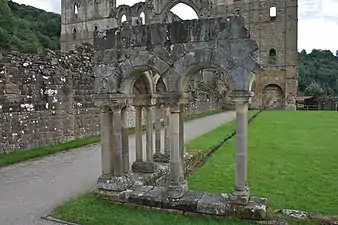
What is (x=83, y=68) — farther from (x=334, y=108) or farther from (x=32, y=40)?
(x=334, y=108)

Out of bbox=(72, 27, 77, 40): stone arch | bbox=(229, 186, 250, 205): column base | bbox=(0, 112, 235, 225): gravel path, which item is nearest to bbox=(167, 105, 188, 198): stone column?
bbox=(229, 186, 250, 205): column base

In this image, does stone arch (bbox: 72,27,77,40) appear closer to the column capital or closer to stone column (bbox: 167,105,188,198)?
stone column (bbox: 167,105,188,198)

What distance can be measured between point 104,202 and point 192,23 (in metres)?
3.75

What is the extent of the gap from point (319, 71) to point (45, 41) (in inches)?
2367

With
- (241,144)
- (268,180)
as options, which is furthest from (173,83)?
(268,180)

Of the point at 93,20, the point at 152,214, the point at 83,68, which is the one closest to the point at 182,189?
the point at 152,214

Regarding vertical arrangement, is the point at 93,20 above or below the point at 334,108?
above

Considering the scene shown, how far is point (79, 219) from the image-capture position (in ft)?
19.5

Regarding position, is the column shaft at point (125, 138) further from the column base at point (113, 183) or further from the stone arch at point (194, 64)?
the stone arch at point (194, 64)

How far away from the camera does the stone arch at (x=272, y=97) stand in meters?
46.3

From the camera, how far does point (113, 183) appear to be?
22.9ft

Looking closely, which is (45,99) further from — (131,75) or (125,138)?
(131,75)

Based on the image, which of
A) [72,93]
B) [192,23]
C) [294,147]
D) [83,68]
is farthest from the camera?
[83,68]

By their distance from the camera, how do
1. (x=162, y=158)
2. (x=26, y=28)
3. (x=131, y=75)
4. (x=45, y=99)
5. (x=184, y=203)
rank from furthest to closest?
(x=26, y=28) → (x=45, y=99) → (x=162, y=158) → (x=131, y=75) → (x=184, y=203)
